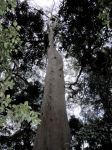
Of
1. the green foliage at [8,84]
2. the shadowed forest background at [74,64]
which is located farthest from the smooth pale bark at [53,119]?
the shadowed forest background at [74,64]

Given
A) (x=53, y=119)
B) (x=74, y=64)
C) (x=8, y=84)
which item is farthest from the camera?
(x=74, y=64)

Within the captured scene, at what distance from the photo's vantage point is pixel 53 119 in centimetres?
444

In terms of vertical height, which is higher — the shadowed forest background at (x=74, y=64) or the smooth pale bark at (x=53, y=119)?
the shadowed forest background at (x=74, y=64)

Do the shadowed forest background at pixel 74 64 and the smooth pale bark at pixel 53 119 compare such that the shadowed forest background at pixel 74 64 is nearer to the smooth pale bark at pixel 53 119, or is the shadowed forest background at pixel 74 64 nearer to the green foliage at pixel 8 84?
the smooth pale bark at pixel 53 119

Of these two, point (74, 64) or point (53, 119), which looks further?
point (74, 64)

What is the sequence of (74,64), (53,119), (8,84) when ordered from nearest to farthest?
(8,84), (53,119), (74,64)

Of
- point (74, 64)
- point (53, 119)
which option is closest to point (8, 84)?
point (53, 119)

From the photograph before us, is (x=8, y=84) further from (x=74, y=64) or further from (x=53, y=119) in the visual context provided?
(x=74, y=64)

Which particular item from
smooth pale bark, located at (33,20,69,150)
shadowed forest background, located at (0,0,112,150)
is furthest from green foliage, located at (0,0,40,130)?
shadowed forest background, located at (0,0,112,150)

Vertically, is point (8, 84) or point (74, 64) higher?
point (74, 64)

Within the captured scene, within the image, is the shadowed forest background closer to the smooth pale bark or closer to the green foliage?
the smooth pale bark

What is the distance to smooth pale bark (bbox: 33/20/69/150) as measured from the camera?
3.99 metres

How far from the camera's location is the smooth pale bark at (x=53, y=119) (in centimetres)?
399

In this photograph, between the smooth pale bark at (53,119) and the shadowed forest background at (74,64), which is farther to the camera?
the shadowed forest background at (74,64)
